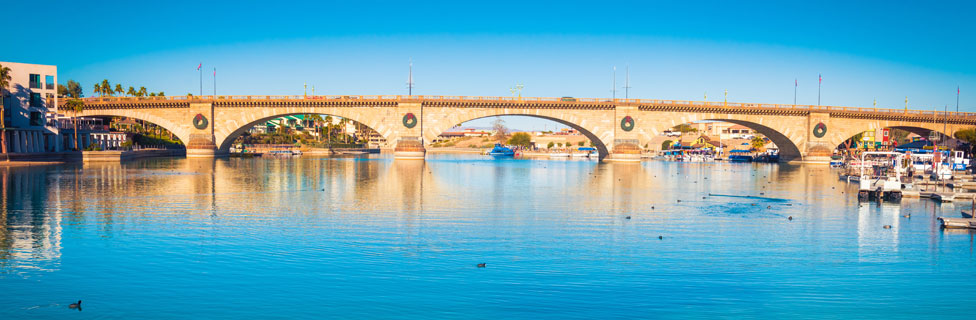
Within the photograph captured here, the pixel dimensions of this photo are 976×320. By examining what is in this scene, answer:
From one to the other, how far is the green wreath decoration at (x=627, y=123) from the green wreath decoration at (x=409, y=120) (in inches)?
1023

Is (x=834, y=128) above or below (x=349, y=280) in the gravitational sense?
above

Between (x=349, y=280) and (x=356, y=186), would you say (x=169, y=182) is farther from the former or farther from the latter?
(x=349, y=280)

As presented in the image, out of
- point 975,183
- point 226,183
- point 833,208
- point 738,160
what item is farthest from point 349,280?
point 738,160

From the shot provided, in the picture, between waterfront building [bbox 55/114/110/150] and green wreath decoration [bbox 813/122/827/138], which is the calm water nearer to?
waterfront building [bbox 55/114/110/150]

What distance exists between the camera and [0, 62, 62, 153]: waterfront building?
6762 centimetres

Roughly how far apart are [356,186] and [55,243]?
2325 cm

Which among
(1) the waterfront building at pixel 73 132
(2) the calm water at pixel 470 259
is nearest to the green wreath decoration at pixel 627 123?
(2) the calm water at pixel 470 259

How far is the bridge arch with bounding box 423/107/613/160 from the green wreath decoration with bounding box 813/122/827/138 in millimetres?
28007

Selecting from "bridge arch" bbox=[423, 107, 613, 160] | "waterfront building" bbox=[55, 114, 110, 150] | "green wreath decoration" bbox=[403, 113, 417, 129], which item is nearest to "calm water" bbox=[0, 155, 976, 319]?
"green wreath decoration" bbox=[403, 113, 417, 129]

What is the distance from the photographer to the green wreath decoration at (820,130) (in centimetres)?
8775

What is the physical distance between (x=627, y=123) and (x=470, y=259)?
68.8 meters

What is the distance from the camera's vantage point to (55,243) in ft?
63.9

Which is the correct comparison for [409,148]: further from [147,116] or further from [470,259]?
[470,259]

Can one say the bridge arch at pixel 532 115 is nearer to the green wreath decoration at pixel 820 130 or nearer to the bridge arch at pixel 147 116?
the green wreath decoration at pixel 820 130
